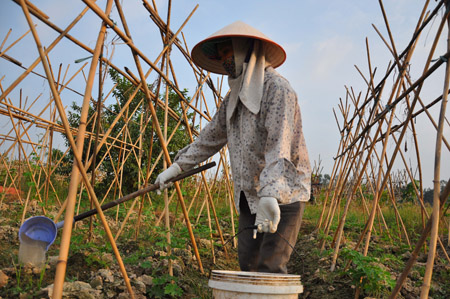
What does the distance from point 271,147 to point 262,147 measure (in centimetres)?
18

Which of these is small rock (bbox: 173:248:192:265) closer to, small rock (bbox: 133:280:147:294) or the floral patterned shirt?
small rock (bbox: 133:280:147:294)

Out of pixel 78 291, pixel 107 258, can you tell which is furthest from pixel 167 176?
pixel 107 258

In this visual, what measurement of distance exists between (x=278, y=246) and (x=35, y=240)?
5.41ft

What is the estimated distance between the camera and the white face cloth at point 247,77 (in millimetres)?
2094

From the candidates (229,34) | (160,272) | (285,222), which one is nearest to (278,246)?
(285,222)

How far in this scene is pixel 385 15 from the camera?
2895mm

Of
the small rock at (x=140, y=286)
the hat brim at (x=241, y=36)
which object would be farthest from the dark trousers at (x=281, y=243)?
the small rock at (x=140, y=286)

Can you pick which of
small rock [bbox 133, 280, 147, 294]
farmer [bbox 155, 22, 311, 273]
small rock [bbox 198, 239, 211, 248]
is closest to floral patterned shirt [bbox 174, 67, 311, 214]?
farmer [bbox 155, 22, 311, 273]

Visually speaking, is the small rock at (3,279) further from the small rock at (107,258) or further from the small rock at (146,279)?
the small rock at (146,279)

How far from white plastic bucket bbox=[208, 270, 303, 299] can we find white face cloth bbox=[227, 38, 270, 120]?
876 millimetres

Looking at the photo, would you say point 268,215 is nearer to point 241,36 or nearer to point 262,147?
point 262,147

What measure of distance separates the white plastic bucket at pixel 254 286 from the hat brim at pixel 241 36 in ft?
4.00

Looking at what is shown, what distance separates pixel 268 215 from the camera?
1805 mm

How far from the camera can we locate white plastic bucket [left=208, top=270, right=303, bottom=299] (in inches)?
60.2
